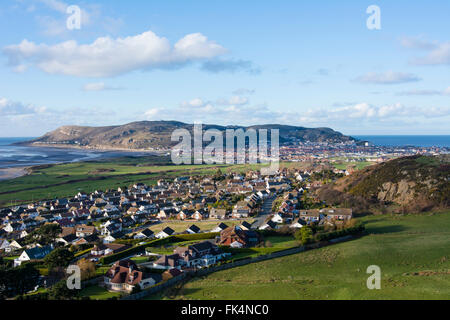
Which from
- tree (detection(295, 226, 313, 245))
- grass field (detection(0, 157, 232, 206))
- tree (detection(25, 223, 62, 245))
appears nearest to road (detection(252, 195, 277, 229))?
tree (detection(295, 226, 313, 245))

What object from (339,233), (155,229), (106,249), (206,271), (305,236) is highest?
(305,236)

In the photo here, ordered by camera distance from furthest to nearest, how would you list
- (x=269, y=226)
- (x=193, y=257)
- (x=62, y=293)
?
(x=269, y=226) < (x=193, y=257) < (x=62, y=293)

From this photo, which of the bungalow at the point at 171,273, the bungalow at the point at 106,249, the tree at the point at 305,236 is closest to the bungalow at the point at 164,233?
the bungalow at the point at 106,249

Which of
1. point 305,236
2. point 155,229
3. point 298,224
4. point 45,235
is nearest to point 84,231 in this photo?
point 45,235

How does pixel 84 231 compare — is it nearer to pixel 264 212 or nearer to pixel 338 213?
pixel 264 212

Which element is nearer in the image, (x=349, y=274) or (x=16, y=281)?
(x=16, y=281)
